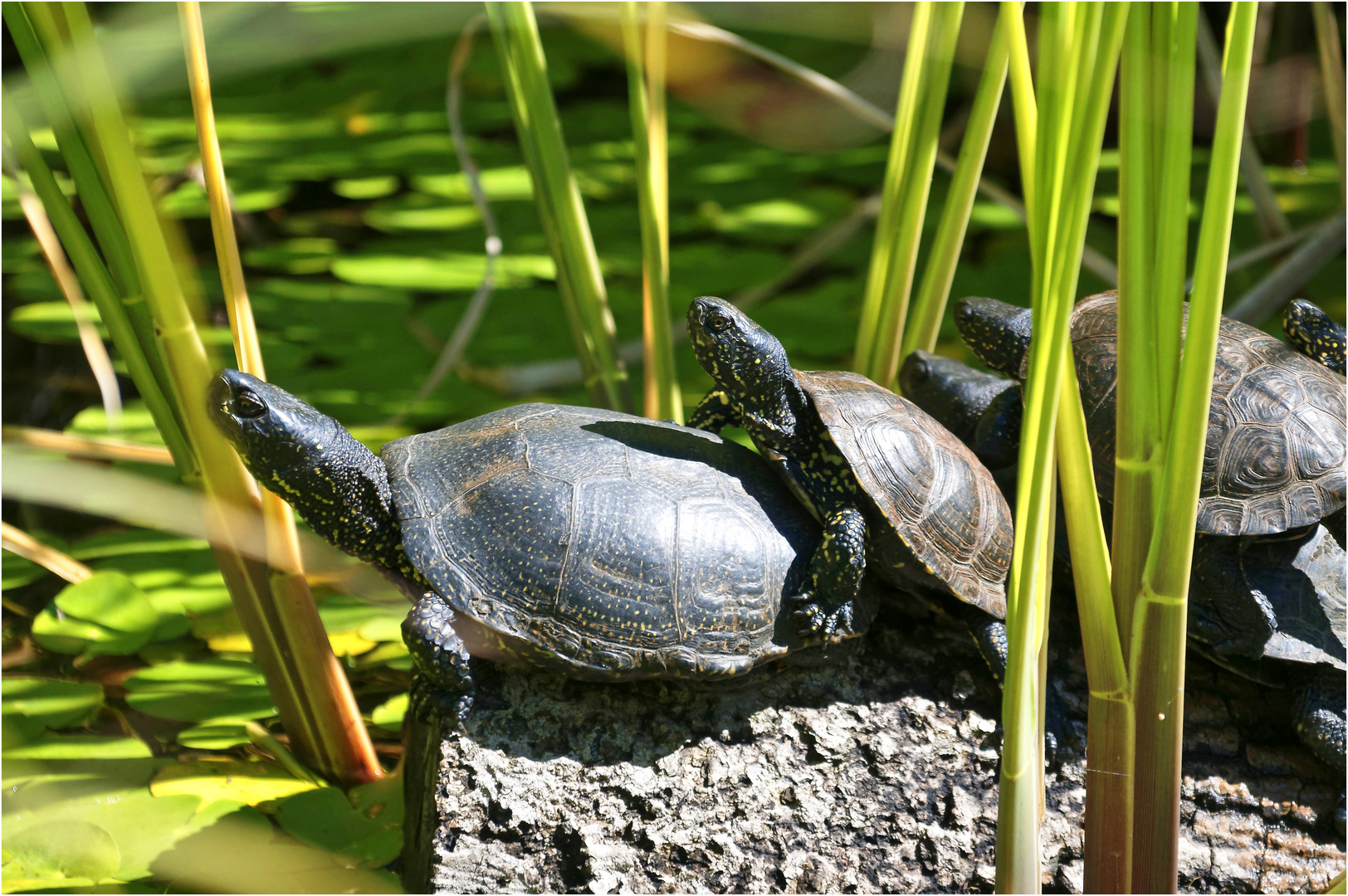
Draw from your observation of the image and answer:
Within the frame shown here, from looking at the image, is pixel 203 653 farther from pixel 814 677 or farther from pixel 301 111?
pixel 301 111

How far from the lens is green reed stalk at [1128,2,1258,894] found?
73 centimetres

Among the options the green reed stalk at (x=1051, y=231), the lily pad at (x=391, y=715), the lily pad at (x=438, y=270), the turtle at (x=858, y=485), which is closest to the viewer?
the green reed stalk at (x=1051, y=231)

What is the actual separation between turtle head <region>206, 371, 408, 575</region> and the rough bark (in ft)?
0.88

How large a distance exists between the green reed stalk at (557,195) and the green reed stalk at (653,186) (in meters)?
0.08

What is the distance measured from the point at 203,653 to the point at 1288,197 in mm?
3253

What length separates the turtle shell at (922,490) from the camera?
1235mm

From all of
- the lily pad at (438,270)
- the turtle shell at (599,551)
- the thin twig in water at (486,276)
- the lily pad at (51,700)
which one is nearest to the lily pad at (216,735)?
the lily pad at (51,700)

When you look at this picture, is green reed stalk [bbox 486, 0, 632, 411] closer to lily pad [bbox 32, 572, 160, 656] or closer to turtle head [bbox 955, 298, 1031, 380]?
A: turtle head [bbox 955, 298, 1031, 380]

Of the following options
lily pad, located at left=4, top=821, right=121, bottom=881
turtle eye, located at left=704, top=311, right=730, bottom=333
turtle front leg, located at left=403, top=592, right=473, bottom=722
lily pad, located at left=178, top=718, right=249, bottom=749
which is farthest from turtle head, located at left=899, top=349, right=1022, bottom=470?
lily pad, located at left=4, top=821, right=121, bottom=881

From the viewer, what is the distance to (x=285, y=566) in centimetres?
127

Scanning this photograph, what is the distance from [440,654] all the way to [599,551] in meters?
0.24

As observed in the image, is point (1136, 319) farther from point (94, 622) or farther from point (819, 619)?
point (94, 622)

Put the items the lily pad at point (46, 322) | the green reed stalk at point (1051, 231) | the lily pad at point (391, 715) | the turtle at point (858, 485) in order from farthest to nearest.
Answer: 1. the lily pad at point (46, 322)
2. the lily pad at point (391, 715)
3. the turtle at point (858, 485)
4. the green reed stalk at point (1051, 231)

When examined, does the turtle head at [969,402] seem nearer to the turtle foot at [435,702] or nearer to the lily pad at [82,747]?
the turtle foot at [435,702]
